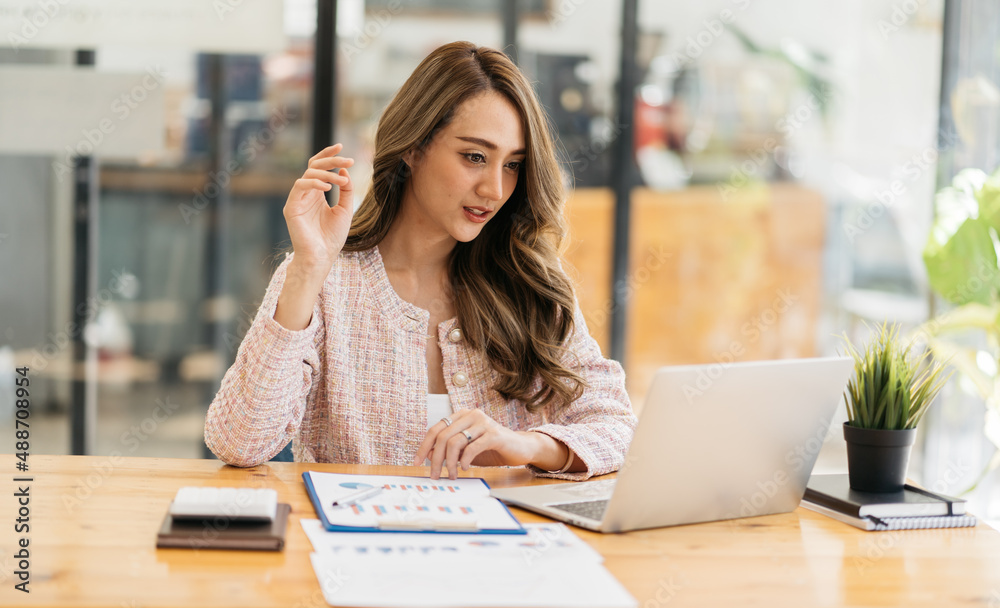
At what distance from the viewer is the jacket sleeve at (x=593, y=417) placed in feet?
5.18

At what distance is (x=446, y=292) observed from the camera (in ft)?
6.57

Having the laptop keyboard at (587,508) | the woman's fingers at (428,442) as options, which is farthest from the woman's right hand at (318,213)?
the laptop keyboard at (587,508)

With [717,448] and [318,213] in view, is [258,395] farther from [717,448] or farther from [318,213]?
[717,448]

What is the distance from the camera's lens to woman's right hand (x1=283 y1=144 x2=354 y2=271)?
5.16ft

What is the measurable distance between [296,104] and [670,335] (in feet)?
5.53

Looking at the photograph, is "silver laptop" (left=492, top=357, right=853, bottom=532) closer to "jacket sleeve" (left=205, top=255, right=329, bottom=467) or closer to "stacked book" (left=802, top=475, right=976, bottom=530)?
"stacked book" (left=802, top=475, right=976, bottom=530)

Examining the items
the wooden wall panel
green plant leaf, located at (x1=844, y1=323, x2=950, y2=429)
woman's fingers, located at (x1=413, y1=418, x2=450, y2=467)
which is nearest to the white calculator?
woman's fingers, located at (x1=413, y1=418, x2=450, y2=467)

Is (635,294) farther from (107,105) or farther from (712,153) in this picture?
(107,105)

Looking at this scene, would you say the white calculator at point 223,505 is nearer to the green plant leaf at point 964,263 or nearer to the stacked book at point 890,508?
the stacked book at point 890,508

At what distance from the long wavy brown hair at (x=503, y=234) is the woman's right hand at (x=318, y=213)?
0.89 ft

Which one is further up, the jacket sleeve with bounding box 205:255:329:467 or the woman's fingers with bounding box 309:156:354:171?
the woman's fingers with bounding box 309:156:354:171

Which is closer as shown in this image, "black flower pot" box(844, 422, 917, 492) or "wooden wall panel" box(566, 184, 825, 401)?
"black flower pot" box(844, 422, 917, 492)

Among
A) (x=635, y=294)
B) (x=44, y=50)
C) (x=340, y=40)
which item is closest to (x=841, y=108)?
(x=635, y=294)

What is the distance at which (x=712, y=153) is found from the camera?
11.8ft
